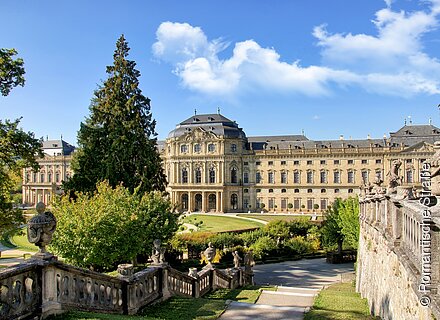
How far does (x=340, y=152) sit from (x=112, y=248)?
5268cm

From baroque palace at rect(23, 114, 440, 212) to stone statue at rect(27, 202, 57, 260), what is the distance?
2274 inches

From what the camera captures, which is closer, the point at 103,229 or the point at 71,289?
the point at 71,289

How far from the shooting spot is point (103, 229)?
15.7 m

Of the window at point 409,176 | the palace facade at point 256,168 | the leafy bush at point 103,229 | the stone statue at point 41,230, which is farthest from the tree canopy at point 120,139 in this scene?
the window at point 409,176

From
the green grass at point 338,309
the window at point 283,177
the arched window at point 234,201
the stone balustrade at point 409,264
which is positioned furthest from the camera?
the arched window at point 234,201

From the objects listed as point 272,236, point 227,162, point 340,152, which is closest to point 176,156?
point 227,162

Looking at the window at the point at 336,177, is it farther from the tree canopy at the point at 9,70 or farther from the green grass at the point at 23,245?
the tree canopy at the point at 9,70

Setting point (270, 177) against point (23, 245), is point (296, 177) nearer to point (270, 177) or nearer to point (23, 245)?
point (270, 177)

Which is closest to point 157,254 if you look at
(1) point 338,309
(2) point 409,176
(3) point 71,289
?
(3) point 71,289

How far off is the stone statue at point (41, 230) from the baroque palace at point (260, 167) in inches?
2274

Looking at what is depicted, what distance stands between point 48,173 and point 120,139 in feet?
188

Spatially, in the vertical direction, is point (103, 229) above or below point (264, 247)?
above

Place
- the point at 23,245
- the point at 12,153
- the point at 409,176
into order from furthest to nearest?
the point at 409,176, the point at 23,245, the point at 12,153

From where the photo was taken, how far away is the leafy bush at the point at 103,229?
15.4 meters
